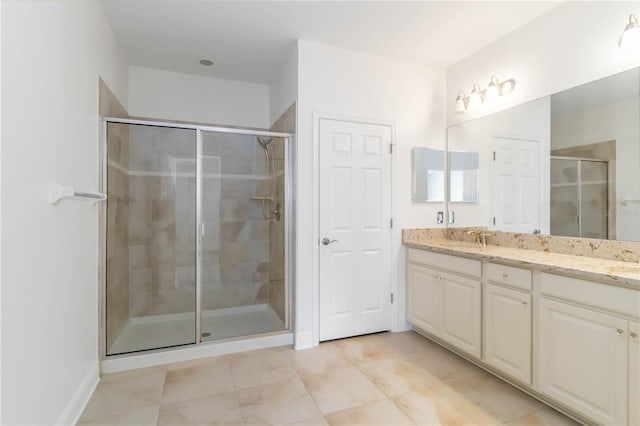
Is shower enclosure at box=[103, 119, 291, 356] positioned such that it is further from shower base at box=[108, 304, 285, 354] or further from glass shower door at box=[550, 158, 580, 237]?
glass shower door at box=[550, 158, 580, 237]

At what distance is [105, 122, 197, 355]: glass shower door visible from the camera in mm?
2674

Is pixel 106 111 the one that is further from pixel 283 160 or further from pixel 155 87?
pixel 283 160

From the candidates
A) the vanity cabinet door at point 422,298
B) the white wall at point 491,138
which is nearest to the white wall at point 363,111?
the vanity cabinet door at point 422,298

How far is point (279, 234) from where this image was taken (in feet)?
10.3

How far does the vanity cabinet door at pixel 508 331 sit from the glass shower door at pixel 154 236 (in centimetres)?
232

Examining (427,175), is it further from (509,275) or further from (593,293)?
(593,293)

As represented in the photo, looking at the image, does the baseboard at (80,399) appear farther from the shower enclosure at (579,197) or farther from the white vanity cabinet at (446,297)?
the shower enclosure at (579,197)

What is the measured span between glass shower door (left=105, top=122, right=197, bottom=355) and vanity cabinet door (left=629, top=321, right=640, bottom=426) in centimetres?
278

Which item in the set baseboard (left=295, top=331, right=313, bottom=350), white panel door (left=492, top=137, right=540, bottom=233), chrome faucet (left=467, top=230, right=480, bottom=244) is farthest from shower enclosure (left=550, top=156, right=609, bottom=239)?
baseboard (left=295, top=331, right=313, bottom=350)

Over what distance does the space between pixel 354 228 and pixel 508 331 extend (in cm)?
140

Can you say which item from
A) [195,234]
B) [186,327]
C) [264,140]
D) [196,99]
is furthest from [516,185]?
[196,99]

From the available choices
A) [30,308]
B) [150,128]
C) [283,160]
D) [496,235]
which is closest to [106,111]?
[150,128]

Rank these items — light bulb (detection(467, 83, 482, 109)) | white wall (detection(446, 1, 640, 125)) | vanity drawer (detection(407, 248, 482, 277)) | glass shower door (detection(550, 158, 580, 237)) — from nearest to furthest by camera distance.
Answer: white wall (detection(446, 1, 640, 125)) → glass shower door (detection(550, 158, 580, 237)) → vanity drawer (detection(407, 248, 482, 277)) → light bulb (detection(467, 83, 482, 109))

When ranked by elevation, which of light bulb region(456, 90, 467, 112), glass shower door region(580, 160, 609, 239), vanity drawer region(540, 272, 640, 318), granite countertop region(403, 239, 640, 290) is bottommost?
vanity drawer region(540, 272, 640, 318)
